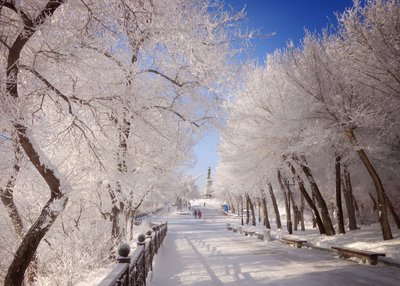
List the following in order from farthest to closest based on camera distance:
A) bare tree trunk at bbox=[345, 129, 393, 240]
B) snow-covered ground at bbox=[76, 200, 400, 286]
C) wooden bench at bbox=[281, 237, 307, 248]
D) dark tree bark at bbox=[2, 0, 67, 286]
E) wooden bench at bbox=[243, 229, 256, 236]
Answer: wooden bench at bbox=[243, 229, 256, 236] < wooden bench at bbox=[281, 237, 307, 248] < bare tree trunk at bbox=[345, 129, 393, 240] < snow-covered ground at bbox=[76, 200, 400, 286] < dark tree bark at bbox=[2, 0, 67, 286]

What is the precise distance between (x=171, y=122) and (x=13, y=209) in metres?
4.87

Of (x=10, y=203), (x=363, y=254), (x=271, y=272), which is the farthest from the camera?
(x=363, y=254)

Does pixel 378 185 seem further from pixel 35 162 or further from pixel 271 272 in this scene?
pixel 35 162

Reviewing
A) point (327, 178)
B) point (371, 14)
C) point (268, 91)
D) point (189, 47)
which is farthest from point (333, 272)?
point (327, 178)

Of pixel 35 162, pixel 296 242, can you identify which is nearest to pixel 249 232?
pixel 296 242

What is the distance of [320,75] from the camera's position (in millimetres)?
14648

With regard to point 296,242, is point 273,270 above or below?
below

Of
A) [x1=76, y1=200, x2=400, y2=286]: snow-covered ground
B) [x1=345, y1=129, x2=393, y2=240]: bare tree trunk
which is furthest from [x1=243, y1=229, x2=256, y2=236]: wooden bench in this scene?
[x1=345, y1=129, x2=393, y2=240]: bare tree trunk

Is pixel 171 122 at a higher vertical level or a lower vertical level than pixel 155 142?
higher

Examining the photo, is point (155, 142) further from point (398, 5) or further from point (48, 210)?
point (398, 5)

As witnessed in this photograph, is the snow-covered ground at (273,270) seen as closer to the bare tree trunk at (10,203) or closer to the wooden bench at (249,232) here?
the bare tree trunk at (10,203)

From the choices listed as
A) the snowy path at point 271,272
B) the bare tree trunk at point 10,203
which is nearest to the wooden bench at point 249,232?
the snowy path at point 271,272

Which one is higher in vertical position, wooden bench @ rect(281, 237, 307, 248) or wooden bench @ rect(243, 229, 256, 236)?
wooden bench @ rect(243, 229, 256, 236)

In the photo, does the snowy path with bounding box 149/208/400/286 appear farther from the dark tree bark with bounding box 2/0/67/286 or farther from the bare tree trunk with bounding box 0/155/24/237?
the dark tree bark with bounding box 2/0/67/286
